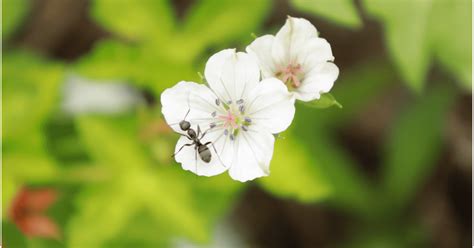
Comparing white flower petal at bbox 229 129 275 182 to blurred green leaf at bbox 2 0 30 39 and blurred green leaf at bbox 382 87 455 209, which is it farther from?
blurred green leaf at bbox 382 87 455 209

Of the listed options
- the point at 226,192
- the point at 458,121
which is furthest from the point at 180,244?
the point at 458,121

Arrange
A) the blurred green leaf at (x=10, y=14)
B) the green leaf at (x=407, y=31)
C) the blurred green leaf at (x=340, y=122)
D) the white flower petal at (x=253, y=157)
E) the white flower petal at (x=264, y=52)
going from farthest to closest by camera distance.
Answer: the blurred green leaf at (x=340, y=122) < the blurred green leaf at (x=10, y=14) < the green leaf at (x=407, y=31) < the white flower petal at (x=264, y=52) < the white flower petal at (x=253, y=157)

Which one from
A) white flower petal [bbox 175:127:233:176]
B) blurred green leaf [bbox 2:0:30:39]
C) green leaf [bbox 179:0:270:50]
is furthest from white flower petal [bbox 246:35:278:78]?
blurred green leaf [bbox 2:0:30:39]

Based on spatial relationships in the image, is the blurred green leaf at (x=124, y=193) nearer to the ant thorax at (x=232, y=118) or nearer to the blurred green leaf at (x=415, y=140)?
the ant thorax at (x=232, y=118)

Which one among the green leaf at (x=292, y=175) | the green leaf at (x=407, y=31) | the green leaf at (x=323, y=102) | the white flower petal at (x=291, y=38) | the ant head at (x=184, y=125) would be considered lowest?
the ant head at (x=184, y=125)

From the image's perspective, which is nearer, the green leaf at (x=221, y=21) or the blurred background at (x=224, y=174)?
the blurred background at (x=224, y=174)

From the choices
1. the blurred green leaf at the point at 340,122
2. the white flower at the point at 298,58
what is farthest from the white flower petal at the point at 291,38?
the blurred green leaf at the point at 340,122

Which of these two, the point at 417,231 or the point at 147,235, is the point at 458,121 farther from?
the point at 147,235

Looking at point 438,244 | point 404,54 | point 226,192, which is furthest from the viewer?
point 438,244
